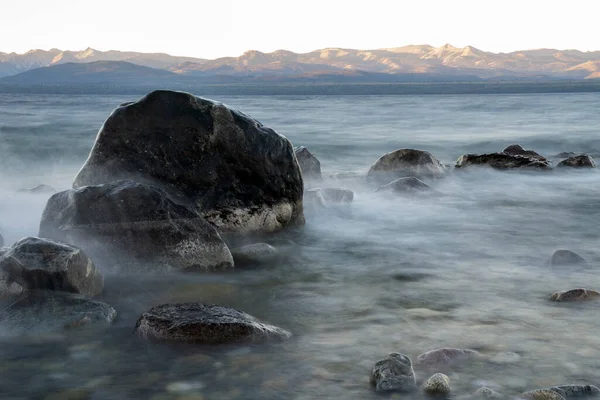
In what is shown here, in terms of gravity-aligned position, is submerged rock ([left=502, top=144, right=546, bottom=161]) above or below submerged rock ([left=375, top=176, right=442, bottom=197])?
below

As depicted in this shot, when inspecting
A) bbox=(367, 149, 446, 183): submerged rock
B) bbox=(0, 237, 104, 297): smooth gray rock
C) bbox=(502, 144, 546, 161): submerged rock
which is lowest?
bbox=(502, 144, 546, 161): submerged rock

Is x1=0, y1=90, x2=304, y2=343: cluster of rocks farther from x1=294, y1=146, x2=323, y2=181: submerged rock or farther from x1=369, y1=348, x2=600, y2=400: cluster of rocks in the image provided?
x1=294, y1=146, x2=323, y2=181: submerged rock

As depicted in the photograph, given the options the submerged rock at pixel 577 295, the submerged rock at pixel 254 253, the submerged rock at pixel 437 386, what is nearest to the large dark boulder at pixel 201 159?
the submerged rock at pixel 254 253

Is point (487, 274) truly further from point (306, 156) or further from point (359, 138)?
point (359, 138)

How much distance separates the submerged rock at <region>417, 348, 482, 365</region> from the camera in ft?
14.1

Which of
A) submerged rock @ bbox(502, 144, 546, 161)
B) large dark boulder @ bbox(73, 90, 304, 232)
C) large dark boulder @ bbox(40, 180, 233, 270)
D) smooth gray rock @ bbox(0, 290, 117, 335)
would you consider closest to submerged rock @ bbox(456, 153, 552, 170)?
submerged rock @ bbox(502, 144, 546, 161)

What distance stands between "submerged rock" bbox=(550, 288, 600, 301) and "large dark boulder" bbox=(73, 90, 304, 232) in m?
3.47

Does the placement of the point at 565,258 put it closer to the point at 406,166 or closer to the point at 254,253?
the point at 254,253

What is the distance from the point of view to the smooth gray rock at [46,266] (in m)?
5.22

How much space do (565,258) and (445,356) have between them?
295 cm

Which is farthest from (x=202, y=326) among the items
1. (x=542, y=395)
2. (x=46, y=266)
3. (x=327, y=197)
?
(x=327, y=197)

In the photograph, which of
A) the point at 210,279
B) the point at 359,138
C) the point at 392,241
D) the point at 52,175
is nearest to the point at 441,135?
the point at 359,138

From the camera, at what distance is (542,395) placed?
3789 mm

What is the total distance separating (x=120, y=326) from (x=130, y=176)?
10.2 feet
